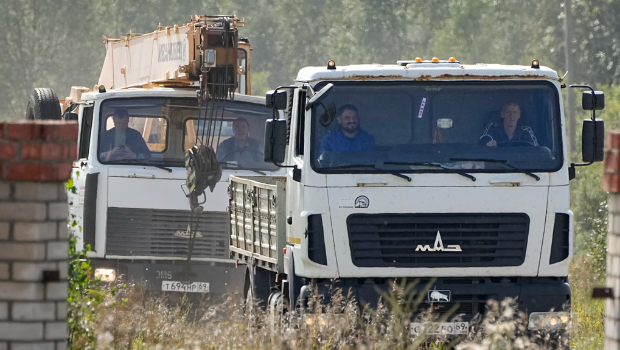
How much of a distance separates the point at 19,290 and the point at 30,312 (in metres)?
0.13

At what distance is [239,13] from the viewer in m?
60.9

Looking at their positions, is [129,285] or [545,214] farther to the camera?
[129,285]

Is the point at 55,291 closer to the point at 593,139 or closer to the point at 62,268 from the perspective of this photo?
the point at 62,268

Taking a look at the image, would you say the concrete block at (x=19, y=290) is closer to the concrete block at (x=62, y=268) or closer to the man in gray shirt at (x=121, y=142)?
the concrete block at (x=62, y=268)

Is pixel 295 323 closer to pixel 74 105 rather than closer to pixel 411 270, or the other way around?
pixel 411 270

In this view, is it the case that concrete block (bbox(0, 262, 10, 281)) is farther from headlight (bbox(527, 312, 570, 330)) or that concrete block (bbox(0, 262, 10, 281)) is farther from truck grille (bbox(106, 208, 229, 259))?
truck grille (bbox(106, 208, 229, 259))

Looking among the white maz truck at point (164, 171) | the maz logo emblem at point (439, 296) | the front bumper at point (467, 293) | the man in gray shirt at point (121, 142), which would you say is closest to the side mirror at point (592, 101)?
the front bumper at point (467, 293)

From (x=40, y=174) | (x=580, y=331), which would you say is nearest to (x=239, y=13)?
(x=580, y=331)

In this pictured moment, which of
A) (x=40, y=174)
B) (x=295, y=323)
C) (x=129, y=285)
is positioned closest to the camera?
(x=40, y=174)

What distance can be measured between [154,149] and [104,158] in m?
0.59

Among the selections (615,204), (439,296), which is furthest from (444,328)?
(615,204)

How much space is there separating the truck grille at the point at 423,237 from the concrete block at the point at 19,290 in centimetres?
325

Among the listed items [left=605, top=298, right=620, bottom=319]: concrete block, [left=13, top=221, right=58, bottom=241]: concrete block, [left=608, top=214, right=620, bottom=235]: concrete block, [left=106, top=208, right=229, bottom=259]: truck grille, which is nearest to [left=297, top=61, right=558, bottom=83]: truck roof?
[left=608, top=214, right=620, bottom=235]: concrete block

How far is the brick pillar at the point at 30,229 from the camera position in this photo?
555 cm
